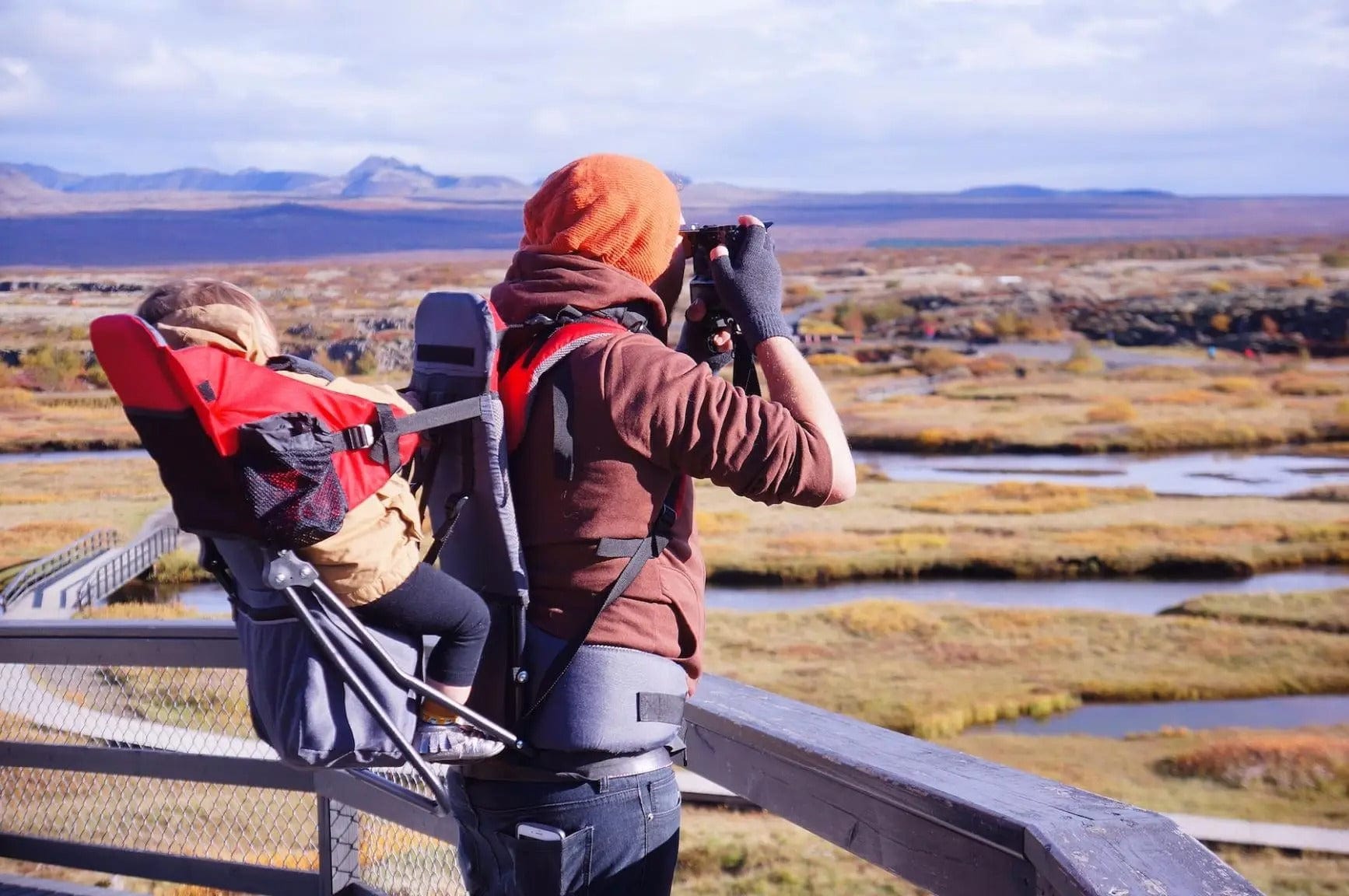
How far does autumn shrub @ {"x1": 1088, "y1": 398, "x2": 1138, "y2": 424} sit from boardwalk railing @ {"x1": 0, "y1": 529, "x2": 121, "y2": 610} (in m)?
43.1

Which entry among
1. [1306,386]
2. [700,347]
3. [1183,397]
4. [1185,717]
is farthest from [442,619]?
[1306,386]

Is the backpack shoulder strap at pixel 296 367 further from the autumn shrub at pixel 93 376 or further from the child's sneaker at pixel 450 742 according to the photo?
the autumn shrub at pixel 93 376

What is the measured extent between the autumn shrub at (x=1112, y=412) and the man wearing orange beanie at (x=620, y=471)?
5758 centimetres

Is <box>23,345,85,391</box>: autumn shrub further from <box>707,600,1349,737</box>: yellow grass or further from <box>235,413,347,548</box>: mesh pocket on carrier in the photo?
<box>707,600,1349,737</box>: yellow grass

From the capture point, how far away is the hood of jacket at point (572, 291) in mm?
1803

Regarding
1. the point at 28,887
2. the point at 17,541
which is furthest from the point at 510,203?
the point at 28,887

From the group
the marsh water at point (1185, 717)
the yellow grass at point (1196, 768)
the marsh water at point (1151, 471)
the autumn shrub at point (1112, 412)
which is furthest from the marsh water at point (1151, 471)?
the yellow grass at point (1196, 768)

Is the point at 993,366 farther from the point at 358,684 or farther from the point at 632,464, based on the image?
the point at 358,684

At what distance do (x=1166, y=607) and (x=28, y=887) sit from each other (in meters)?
35.3

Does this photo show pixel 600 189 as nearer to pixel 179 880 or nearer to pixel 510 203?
pixel 179 880

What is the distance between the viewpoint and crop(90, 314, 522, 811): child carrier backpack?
1572 millimetres

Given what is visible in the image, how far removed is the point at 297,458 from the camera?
A: 5.20ft

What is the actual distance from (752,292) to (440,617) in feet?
1.96

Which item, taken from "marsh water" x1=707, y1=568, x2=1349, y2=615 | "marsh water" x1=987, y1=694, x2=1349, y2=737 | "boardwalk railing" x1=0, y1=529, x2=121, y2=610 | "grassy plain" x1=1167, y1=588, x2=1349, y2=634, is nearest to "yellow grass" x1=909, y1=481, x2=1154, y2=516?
"marsh water" x1=707, y1=568, x2=1349, y2=615
